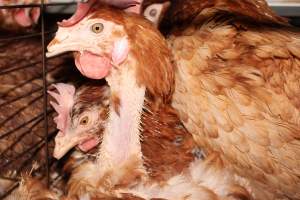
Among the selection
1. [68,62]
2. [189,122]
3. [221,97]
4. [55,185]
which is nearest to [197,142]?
[189,122]

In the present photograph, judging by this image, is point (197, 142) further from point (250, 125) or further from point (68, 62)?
point (68, 62)

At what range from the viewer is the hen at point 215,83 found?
1.62 metres

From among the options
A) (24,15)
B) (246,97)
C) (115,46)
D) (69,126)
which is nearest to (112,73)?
(115,46)

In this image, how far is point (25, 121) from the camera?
2043mm

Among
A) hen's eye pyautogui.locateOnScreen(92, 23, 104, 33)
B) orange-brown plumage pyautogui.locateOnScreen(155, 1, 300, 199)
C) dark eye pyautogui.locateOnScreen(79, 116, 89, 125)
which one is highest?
hen's eye pyautogui.locateOnScreen(92, 23, 104, 33)

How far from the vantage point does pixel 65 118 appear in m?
1.81

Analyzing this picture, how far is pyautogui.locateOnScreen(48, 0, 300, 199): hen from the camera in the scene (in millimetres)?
1621

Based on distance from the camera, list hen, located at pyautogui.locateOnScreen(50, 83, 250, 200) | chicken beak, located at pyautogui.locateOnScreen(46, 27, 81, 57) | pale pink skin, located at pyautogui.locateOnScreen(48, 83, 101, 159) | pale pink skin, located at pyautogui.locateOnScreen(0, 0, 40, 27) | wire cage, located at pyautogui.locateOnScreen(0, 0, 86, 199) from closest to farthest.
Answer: chicken beak, located at pyautogui.locateOnScreen(46, 27, 81, 57)
hen, located at pyautogui.locateOnScreen(50, 83, 250, 200)
pale pink skin, located at pyautogui.locateOnScreen(48, 83, 101, 159)
wire cage, located at pyautogui.locateOnScreen(0, 0, 86, 199)
pale pink skin, located at pyautogui.locateOnScreen(0, 0, 40, 27)

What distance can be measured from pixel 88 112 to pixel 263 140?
30.2 inches

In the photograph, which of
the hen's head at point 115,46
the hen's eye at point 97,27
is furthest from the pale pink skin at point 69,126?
the hen's eye at point 97,27

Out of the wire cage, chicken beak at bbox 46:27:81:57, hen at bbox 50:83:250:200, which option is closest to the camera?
chicken beak at bbox 46:27:81:57

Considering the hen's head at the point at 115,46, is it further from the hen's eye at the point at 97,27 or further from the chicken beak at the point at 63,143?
the chicken beak at the point at 63,143

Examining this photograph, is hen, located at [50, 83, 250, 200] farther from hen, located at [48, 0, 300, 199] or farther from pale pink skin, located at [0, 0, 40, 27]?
pale pink skin, located at [0, 0, 40, 27]

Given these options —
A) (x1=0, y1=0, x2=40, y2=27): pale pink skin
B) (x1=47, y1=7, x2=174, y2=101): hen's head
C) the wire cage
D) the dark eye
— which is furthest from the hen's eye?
(x1=0, y1=0, x2=40, y2=27): pale pink skin
